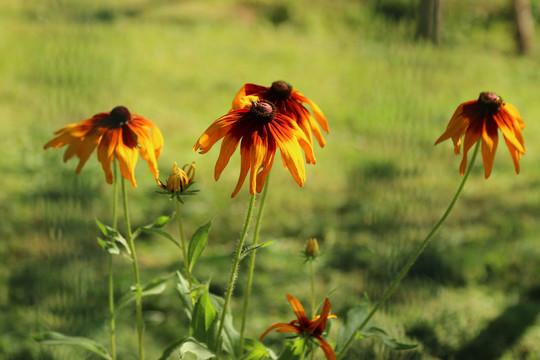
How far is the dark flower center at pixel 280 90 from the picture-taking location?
129cm

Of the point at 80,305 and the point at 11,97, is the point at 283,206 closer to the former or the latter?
the point at 80,305

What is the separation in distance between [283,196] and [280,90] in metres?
2.11

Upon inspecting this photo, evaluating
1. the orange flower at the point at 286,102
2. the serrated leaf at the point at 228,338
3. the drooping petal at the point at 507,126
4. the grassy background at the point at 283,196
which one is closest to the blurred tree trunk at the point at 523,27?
the grassy background at the point at 283,196

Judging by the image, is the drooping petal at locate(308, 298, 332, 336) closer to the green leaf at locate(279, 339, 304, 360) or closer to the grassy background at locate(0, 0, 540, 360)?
the green leaf at locate(279, 339, 304, 360)

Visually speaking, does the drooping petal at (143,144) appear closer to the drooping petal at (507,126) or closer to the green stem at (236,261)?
the green stem at (236,261)

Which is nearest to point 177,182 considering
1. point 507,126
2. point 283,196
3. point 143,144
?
point 143,144

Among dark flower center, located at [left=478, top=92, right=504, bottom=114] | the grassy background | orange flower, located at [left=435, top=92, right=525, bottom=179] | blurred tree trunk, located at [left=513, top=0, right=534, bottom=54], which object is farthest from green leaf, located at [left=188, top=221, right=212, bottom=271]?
blurred tree trunk, located at [left=513, top=0, right=534, bottom=54]

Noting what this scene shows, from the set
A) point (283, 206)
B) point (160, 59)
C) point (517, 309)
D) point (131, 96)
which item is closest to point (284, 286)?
point (283, 206)

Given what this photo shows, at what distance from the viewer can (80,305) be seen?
86.7 inches

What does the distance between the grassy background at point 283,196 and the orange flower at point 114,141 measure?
21 cm

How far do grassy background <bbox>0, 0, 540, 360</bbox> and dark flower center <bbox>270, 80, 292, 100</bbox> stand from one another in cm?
29

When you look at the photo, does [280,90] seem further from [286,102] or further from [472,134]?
[472,134]

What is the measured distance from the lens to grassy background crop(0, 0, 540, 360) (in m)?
2.31

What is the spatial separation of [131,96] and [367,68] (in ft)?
7.93
